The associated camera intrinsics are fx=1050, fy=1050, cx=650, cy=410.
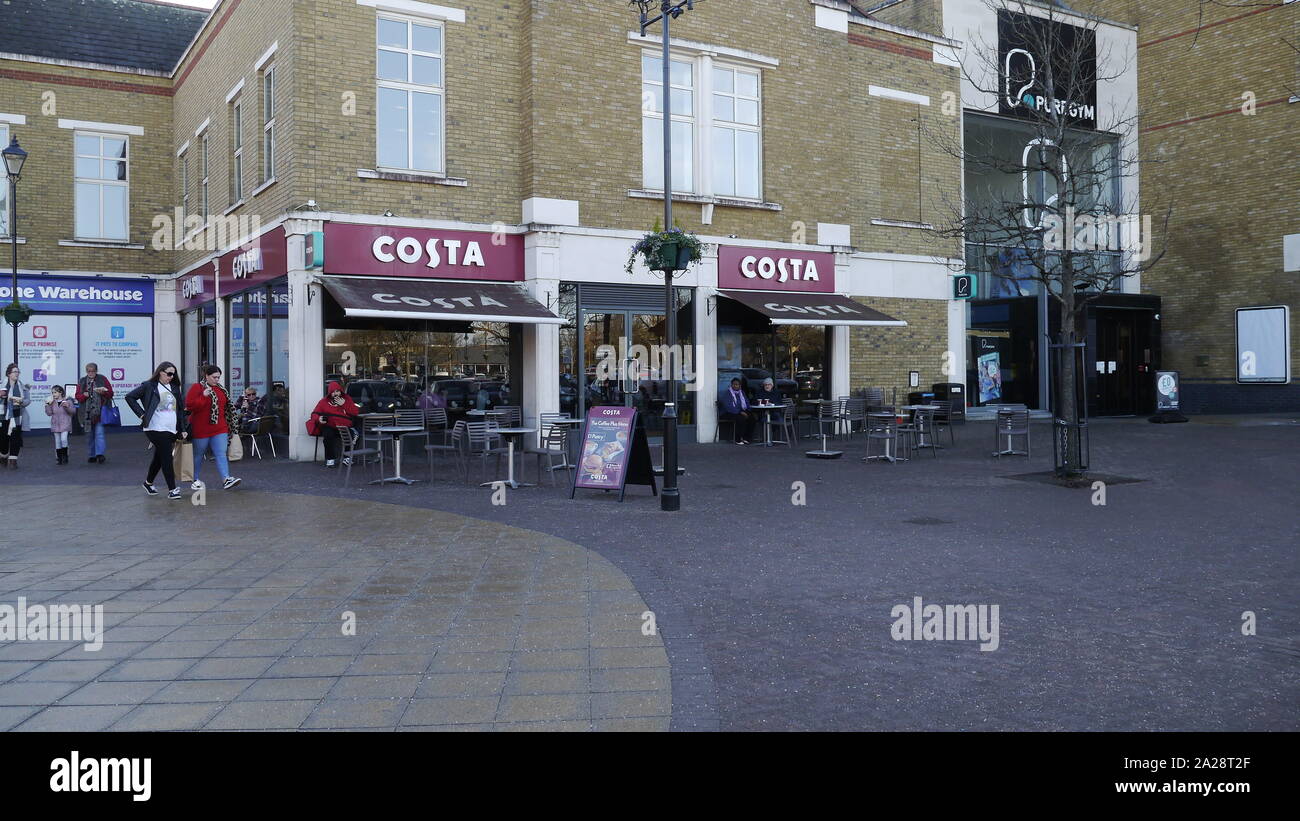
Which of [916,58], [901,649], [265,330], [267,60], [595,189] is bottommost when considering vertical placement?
[901,649]

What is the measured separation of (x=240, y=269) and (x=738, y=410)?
9892mm

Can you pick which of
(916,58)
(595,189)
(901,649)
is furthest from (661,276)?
(901,649)

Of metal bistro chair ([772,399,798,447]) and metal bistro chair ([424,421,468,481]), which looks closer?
metal bistro chair ([424,421,468,481])

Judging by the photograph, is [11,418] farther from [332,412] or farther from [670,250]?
[670,250]

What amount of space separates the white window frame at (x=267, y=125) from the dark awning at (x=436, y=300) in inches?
124

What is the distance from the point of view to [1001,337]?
1109 inches

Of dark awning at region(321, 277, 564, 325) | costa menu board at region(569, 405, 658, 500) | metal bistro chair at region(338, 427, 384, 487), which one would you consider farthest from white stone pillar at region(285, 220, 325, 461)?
costa menu board at region(569, 405, 658, 500)

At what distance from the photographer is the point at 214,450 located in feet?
43.5

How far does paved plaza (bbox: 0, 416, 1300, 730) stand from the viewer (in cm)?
475

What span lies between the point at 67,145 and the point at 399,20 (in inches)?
474

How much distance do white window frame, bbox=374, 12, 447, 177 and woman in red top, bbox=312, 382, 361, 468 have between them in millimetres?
4109

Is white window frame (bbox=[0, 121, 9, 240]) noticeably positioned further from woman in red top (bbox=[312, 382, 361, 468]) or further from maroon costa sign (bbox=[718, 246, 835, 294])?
maroon costa sign (bbox=[718, 246, 835, 294])

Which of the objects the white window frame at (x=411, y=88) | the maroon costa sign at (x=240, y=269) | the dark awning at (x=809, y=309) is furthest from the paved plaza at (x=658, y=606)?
the dark awning at (x=809, y=309)

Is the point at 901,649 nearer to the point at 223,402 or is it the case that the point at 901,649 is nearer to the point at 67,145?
the point at 223,402
